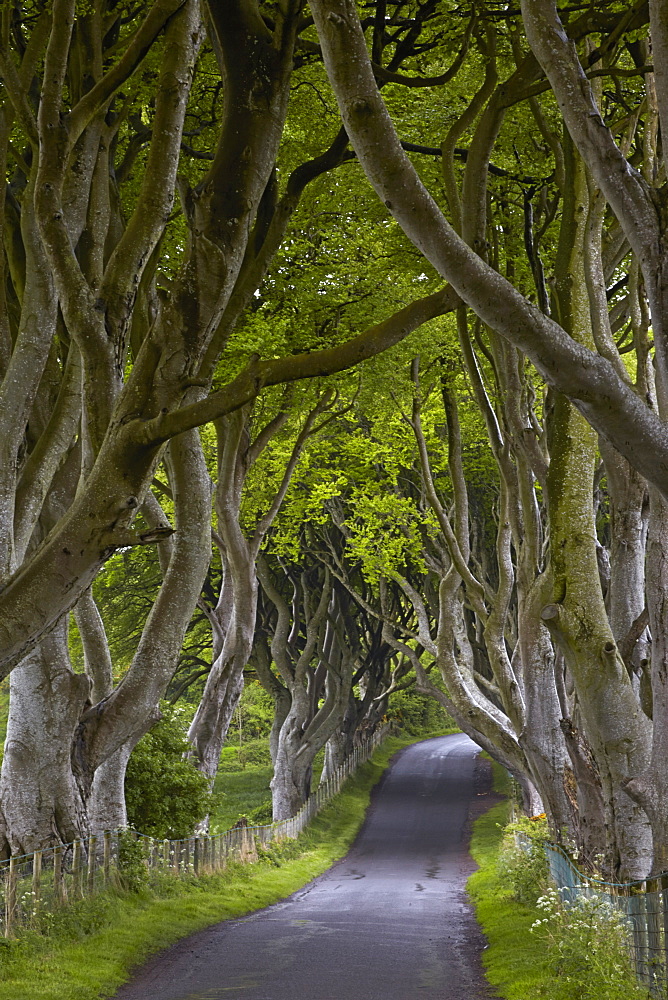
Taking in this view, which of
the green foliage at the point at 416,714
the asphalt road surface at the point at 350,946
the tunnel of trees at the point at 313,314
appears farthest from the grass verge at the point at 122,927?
the green foliage at the point at 416,714

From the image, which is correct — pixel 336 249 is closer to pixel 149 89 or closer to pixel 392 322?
pixel 149 89

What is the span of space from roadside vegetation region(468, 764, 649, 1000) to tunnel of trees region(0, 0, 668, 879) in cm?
81

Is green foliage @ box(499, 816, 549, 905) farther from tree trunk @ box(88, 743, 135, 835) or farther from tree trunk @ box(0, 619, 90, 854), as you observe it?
tree trunk @ box(0, 619, 90, 854)

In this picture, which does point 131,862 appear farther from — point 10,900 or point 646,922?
point 646,922

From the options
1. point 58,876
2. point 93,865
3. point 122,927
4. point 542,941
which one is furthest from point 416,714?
point 58,876

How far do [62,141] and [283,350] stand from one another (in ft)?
25.9

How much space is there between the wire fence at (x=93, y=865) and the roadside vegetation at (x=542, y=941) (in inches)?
196

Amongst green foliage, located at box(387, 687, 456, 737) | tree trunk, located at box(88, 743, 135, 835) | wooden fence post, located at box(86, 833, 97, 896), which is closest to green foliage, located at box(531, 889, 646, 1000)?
wooden fence post, located at box(86, 833, 97, 896)

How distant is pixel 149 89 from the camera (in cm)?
1091

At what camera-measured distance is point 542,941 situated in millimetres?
11008

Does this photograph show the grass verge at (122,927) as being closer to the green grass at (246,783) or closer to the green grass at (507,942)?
the green grass at (507,942)

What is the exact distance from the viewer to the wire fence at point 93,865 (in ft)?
32.8

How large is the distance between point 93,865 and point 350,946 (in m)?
3.48

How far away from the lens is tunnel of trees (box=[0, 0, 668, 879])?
6.47m
